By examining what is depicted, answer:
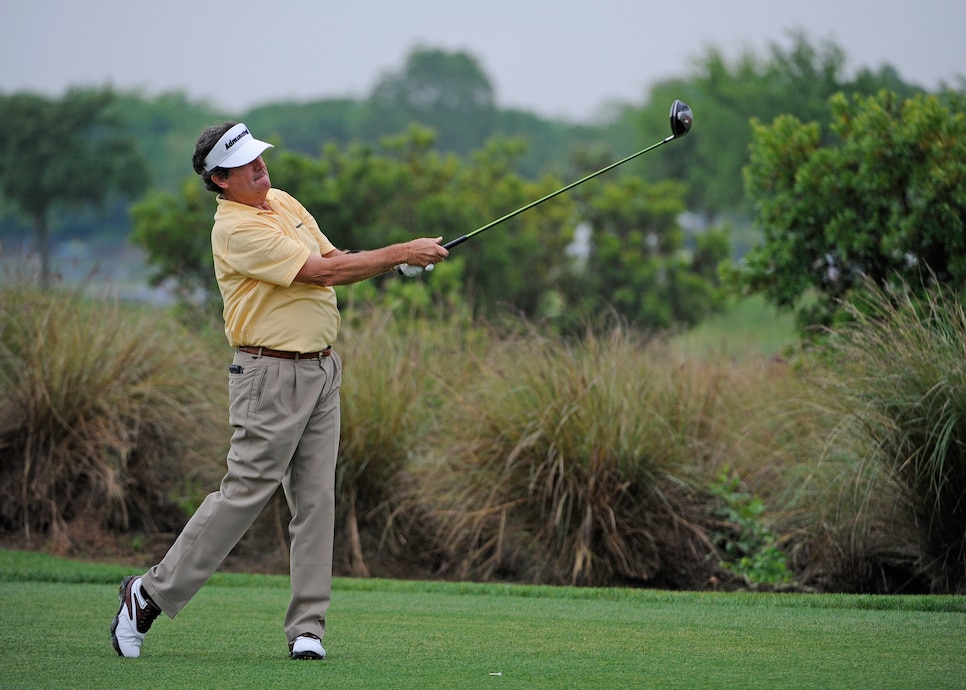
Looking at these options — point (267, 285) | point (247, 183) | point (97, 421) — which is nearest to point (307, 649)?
point (267, 285)

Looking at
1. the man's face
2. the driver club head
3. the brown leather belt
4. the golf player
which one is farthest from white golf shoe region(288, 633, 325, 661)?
the driver club head

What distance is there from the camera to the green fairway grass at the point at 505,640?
175 inches

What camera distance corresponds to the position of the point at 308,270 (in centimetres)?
492


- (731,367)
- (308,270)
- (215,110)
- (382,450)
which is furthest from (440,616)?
(215,110)

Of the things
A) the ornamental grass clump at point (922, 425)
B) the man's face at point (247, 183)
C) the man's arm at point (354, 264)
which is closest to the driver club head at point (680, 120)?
the man's arm at point (354, 264)

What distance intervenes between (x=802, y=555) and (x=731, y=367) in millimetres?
2473

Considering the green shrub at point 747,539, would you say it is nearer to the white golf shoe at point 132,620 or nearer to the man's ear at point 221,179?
the white golf shoe at point 132,620

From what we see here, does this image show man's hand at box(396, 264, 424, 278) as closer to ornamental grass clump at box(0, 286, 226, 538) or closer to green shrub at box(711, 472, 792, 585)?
green shrub at box(711, 472, 792, 585)

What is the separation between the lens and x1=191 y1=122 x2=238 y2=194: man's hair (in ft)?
16.5

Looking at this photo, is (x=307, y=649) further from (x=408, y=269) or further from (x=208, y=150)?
(x=208, y=150)

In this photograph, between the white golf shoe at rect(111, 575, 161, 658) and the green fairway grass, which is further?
the white golf shoe at rect(111, 575, 161, 658)

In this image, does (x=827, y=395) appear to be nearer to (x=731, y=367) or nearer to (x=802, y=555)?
(x=802, y=555)

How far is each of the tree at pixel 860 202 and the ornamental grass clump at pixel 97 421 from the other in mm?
4384

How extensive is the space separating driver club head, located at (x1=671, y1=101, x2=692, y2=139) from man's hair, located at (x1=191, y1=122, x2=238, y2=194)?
2002 millimetres
